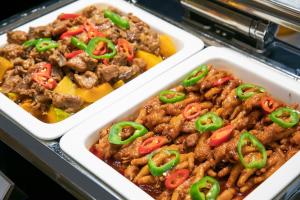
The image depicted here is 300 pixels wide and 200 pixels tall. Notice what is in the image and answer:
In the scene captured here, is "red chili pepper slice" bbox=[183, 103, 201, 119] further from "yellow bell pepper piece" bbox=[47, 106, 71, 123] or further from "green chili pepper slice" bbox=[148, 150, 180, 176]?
"yellow bell pepper piece" bbox=[47, 106, 71, 123]

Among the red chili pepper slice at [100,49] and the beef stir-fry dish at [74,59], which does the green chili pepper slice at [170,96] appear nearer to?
the beef stir-fry dish at [74,59]

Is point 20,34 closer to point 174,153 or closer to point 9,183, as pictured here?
point 9,183

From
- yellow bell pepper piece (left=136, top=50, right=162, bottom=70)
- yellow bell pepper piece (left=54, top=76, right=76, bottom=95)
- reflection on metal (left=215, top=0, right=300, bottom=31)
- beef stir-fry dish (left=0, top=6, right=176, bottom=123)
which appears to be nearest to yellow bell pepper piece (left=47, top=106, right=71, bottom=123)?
beef stir-fry dish (left=0, top=6, right=176, bottom=123)

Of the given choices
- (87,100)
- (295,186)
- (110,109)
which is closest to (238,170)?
(295,186)

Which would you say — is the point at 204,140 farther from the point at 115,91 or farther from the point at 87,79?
the point at 87,79

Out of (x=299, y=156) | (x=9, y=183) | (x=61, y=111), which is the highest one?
(x=299, y=156)

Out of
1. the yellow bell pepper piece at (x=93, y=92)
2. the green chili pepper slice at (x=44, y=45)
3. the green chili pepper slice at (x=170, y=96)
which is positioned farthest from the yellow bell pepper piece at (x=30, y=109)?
the green chili pepper slice at (x=170, y=96)

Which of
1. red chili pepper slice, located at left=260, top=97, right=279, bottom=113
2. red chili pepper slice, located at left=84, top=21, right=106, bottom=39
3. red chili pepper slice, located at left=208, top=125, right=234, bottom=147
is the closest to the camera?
red chili pepper slice, located at left=208, top=125, right=234, bottom=147
